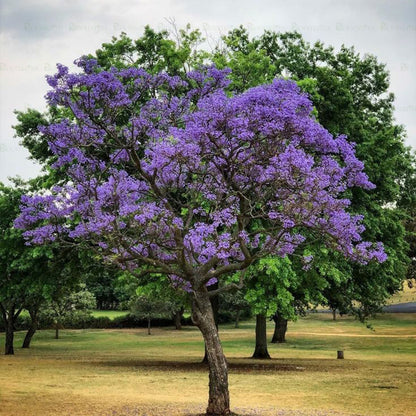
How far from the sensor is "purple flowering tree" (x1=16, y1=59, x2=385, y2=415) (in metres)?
14.2

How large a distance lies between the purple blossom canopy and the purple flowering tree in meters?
0.03

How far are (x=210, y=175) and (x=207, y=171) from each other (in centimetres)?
38

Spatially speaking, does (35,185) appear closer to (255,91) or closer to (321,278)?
(321,278)

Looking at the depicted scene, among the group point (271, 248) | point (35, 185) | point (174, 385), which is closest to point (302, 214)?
point (271, 248)

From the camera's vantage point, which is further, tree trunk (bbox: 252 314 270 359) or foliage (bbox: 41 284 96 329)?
foliage (bbox: 41 284 96 329)

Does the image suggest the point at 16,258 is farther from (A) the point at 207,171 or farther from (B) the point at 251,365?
(A) the point at 207,171

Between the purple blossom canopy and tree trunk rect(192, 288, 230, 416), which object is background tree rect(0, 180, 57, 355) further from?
tree trunk rect(192, 288, 230, 416)

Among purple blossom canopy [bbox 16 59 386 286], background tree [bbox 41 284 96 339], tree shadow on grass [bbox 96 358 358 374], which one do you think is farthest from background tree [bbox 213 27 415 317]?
background tree [bbox 41 284 96 339]

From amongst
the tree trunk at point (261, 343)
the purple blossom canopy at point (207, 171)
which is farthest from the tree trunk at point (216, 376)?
the tree trunk at point (261, 343)

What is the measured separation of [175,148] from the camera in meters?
14.2

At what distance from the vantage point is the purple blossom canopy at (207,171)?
46.5 feet

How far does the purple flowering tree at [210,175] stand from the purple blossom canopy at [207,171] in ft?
0.09

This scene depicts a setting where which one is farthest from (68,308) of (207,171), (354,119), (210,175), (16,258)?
(207,171)

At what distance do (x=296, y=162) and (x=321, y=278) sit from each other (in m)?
15.2
